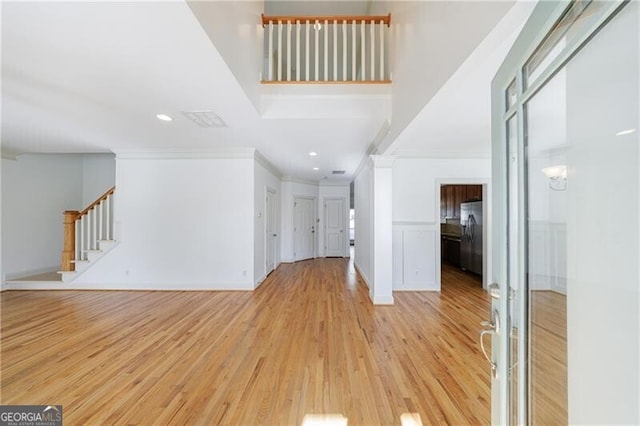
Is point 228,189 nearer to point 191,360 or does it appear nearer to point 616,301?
point 191,360

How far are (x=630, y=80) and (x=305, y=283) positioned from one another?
16.4ft

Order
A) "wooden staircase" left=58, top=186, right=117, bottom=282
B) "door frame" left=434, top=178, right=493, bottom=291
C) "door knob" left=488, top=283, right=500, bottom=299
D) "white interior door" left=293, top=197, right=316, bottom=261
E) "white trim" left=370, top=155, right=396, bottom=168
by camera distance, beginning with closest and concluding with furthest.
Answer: "door knob" left=488, top=283, right=500, bottom=299 < "white trim" left=370, top=155, right=396, bottom=168 < "door frame" left=434, top=178, right=493, bottom=291 < "wooden staircase" left=58, top=186, right=117, bottom=282 < "white interior door" left=293, top=197, right=316, bottom=261

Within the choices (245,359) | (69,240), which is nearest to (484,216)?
(245,359)

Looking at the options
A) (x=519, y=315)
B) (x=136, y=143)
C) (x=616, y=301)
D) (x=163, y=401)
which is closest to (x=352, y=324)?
(x=163, y=401)

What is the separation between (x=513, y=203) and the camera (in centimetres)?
107

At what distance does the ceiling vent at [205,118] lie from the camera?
10.2ft

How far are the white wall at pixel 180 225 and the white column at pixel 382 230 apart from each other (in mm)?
2127

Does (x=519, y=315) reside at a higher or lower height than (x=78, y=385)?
higher

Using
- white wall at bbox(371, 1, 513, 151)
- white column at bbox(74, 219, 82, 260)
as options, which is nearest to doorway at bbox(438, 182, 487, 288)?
white wall at bbox(371, 1, 513, 151)

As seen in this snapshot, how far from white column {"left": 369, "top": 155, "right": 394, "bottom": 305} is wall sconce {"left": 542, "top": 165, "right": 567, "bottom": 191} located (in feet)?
10.1

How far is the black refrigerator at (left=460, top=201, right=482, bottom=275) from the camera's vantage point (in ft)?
17.4

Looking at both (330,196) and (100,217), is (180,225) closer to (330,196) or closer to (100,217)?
(100,217)

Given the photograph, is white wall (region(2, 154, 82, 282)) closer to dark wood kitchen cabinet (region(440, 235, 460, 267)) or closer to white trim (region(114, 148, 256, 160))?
white trim (region(114, 148, 256, 160))

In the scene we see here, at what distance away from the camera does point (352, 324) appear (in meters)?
3.24
